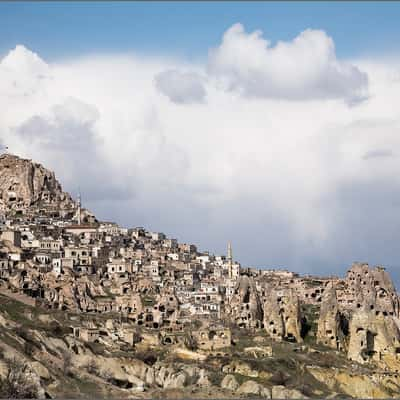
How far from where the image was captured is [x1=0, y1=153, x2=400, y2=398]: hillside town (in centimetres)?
13362

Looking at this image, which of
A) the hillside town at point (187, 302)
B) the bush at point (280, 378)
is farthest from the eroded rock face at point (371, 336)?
Answer: the bush at point (280, 378)

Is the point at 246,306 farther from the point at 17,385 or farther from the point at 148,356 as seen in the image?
the point at 17,385

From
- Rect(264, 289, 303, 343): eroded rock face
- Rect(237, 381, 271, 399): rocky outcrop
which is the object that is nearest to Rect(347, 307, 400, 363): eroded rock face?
Rect(264, 289, 303, 343): eroded rock face

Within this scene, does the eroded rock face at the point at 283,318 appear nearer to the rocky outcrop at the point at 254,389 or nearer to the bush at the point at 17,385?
the rocky outcrop at the point at 254,389

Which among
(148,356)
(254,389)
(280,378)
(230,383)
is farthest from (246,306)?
(254,389)

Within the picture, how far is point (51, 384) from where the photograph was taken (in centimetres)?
10362

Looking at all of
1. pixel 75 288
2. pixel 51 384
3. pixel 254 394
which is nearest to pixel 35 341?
pixel 51 384

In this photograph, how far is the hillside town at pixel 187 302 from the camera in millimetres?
133625

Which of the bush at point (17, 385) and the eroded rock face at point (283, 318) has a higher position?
the eroded rock face at point (283, 318)

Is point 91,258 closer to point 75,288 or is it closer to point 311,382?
point 75,288

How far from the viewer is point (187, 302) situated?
153500 mm

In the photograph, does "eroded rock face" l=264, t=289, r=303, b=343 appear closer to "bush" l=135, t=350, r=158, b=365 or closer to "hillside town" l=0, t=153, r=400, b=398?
"hillside town" l=0, t=153, r=400, b=398

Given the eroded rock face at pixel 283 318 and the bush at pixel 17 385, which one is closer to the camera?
the bush at pixel 17 385

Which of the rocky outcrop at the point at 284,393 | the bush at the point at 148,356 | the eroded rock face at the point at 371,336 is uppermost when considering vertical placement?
the eroded rock face at the point at 371,336
